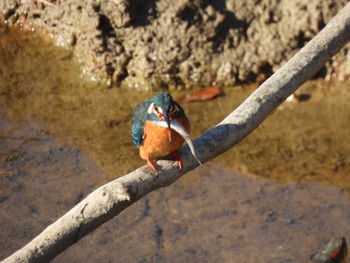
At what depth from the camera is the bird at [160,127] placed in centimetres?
460

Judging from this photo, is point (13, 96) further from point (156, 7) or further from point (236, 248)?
point (236, 248)

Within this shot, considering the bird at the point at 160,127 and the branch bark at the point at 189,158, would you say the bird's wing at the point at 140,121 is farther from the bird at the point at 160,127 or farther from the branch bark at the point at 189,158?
the branch bark at the point at 189,158

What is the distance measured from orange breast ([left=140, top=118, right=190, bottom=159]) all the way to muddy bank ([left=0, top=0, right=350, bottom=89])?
3183 millimetres

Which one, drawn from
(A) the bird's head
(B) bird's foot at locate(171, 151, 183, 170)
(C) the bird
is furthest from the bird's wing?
(B) bird's foot at locate(171, 151, 183, 170)

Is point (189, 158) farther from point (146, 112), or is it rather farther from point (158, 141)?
point (146, 112)

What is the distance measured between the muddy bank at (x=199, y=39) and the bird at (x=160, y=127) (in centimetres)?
305

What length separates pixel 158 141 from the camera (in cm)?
480

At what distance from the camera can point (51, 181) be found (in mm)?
6883

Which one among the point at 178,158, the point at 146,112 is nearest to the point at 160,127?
the point at 146,112

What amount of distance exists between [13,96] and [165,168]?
3996mm

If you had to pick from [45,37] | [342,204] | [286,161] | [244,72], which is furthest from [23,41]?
[342,204]

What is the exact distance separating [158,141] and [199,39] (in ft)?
11.3

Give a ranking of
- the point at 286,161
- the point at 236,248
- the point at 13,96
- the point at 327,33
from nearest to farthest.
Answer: the point at 327,33, the point at 236,248, the point at 286,161, the point at 13,96

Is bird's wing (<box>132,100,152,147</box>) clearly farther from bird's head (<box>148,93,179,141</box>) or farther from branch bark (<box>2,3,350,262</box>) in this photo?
branch bark (<box>2,3,350,262</box>)
